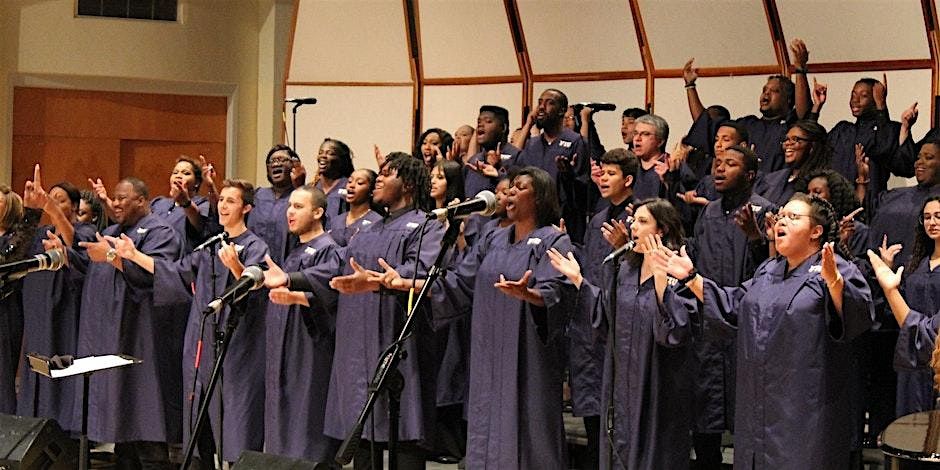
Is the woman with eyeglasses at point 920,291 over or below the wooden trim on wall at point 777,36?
below

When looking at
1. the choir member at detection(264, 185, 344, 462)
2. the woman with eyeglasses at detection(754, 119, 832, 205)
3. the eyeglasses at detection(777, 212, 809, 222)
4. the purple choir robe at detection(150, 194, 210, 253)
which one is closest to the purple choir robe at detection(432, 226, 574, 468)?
the choir member at detection(264, 185, 344, 462)

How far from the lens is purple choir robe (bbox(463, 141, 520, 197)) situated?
859 centimetres

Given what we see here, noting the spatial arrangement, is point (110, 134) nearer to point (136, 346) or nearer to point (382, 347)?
point (136, 346)

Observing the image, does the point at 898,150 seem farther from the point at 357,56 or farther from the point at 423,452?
the point at 357,56

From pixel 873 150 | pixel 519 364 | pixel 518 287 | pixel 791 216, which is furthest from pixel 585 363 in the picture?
pixel 873 150

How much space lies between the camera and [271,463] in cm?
524

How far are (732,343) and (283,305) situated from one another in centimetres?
211

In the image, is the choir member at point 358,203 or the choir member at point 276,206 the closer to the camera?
the choir member at point 358,203

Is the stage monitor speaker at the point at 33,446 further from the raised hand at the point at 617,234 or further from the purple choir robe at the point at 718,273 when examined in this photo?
the purple choir robe at the point at 718,273

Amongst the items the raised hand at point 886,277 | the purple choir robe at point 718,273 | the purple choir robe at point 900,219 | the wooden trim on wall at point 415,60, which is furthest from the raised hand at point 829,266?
the wooden trim on wall at point 415,60

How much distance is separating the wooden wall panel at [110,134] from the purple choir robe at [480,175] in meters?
4.18

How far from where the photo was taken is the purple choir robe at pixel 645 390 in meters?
5.84

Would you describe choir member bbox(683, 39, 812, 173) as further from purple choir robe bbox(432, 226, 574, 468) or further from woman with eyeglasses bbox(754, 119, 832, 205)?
purple choir robe bbox(432, 226, 574, 468)

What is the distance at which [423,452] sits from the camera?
6.67 meters
